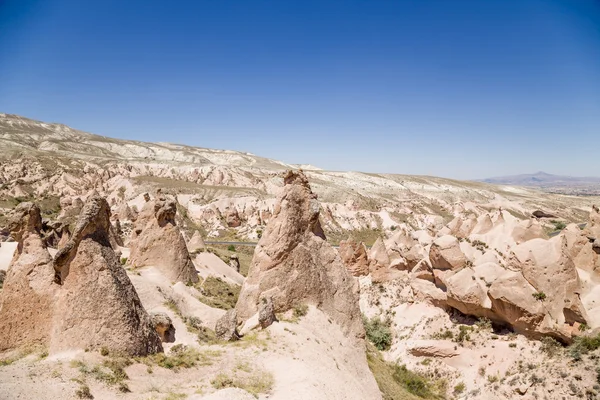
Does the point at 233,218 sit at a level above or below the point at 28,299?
below

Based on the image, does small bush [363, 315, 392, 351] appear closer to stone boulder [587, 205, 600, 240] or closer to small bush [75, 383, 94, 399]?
stone boulder [587, 205, 600, 240]

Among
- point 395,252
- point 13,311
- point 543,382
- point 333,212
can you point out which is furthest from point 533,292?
point 333,212

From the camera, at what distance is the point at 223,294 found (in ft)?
88.1

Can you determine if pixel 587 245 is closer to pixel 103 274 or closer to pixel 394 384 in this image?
pixel 394 384

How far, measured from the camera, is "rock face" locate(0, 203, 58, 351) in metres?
11.8

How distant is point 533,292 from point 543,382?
15.7ft

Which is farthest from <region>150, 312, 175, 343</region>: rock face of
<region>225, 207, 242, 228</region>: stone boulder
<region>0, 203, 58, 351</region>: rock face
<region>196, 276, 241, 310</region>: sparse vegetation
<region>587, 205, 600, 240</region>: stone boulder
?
<region>225, 207, 242, 228</region>: stone boulder

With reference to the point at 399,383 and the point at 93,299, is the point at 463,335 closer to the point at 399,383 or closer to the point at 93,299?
the point at 399,383

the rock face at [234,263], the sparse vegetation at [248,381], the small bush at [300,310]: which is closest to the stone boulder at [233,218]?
the rock face at [234,263]

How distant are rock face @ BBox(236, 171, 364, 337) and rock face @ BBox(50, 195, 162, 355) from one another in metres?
5.77

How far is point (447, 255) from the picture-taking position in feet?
87.5

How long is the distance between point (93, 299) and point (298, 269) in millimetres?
8776

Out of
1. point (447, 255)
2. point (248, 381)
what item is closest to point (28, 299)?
point (248, 381)

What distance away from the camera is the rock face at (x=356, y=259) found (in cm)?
3566
